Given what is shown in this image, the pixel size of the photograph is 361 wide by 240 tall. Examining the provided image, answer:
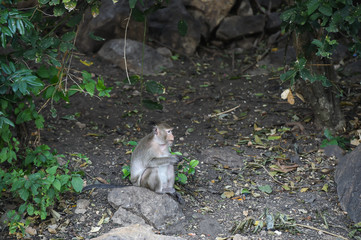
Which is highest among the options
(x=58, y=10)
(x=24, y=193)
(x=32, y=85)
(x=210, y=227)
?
(x=58, y=10)

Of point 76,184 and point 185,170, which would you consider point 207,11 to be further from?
point 76,184

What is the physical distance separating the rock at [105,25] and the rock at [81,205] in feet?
13.8

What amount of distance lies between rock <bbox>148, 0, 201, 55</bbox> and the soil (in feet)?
1.14

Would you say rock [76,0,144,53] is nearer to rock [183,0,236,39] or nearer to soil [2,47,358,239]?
soil [2,47,358,239]

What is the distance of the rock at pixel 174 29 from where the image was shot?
9.40 metres

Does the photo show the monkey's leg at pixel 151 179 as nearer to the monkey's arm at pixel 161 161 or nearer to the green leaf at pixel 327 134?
the monkey's arm at pixel 161 161

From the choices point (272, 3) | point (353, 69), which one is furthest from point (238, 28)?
point (353, 69)

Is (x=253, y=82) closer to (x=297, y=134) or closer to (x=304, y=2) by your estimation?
(x=297, y=134)

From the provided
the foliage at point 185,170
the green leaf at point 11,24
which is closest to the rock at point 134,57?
the foliage at point 185,170

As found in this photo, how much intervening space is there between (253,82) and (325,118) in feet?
6.33

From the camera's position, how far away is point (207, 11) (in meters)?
9.82

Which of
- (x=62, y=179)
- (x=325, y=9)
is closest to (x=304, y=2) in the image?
(x=325, y=9)

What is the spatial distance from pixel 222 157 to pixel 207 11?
4314mm

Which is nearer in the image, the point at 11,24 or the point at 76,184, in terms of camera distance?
the point at 11,24
